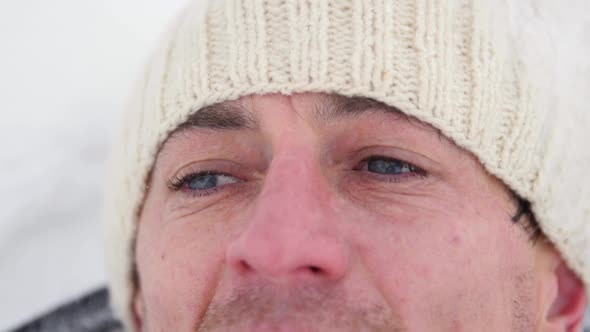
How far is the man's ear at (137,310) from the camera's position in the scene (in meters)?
1.36

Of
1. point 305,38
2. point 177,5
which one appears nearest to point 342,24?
point 305,38

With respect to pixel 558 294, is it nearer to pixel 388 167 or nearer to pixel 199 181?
pixel 388 167

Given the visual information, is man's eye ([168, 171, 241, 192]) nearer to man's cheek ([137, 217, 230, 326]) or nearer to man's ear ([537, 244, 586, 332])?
man's cheek ([137, 217, 230, 326])

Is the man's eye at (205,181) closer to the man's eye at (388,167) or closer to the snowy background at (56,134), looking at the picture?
the man's eye at (388,167)

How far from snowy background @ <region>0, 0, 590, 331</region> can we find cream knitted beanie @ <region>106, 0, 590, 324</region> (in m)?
0.62

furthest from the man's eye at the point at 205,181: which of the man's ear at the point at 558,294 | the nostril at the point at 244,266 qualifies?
the man's ear at the point at 558,294

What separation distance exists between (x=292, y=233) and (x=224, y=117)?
251 millimetres

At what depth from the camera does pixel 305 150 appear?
99 centimetres

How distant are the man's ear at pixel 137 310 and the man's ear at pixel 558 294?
2.53ft

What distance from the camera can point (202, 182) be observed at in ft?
3.82

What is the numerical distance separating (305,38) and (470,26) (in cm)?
27

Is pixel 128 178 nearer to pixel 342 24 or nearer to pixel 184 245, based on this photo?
pixel 184 245

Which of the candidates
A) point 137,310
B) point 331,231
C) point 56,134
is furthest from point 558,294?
point 56,134

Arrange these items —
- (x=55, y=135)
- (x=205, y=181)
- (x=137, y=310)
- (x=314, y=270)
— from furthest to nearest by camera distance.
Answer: (x=55, y=135) < (x=137, y=310) < (x=205, y=181) < (x=314, y=270)
